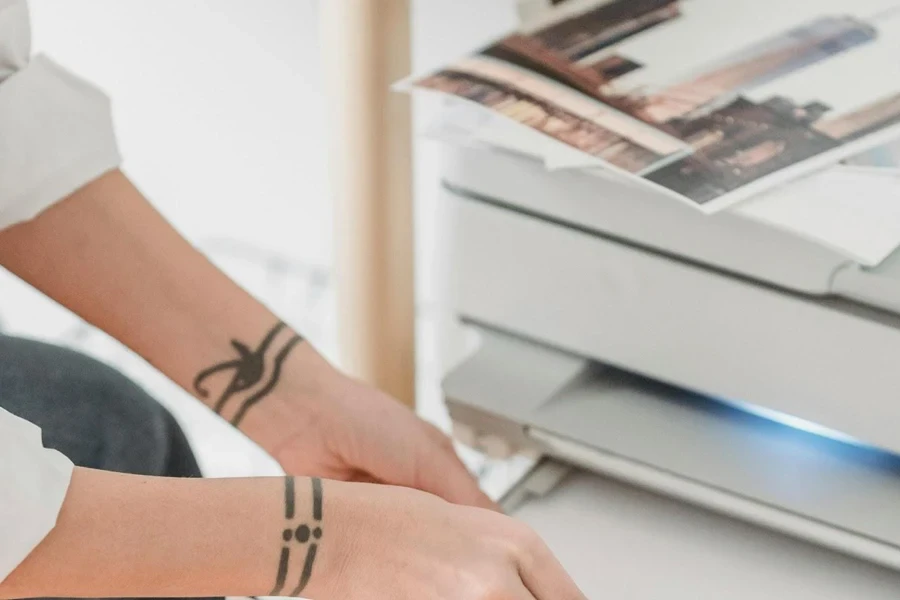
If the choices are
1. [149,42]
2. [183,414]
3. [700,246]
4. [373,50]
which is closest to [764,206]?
[700,246]

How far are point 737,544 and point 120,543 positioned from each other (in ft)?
1.07

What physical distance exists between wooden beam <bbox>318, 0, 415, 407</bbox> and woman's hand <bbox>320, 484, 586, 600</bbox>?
271mm

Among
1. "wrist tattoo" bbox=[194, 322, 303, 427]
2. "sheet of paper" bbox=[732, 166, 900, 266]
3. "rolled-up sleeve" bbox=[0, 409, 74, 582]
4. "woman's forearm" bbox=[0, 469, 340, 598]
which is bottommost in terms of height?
"wrist tattoo" bbox=[194, 322, 303, 427]

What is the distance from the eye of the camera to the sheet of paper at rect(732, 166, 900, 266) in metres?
0.53

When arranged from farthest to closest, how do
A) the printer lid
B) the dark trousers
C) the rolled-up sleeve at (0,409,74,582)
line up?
the dark trousers, the printer lid, the rolled-up sleeve at (0,409,74,582)

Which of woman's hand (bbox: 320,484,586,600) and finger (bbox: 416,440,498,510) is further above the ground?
woman's hand (bbox: 320,484,586,600)

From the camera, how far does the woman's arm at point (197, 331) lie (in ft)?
2.15

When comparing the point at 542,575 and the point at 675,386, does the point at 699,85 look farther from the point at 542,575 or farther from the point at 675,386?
the point at 542,575

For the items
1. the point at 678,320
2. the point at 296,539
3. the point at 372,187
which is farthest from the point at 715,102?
the point at 296,539

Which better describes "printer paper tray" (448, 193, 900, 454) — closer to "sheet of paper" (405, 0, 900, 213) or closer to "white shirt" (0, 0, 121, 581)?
"sheet of paper" (405, 0, 900, 213)

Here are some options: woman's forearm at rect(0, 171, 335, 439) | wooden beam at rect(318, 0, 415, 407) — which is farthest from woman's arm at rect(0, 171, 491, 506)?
wooden beam at rect(318, 0, 415, 407)

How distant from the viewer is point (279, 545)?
492 millimetres

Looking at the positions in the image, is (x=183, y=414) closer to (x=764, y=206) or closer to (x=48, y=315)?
(x=48, y=315)

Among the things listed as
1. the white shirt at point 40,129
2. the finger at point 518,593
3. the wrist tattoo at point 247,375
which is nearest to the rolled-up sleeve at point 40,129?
the white shirt at point 40,129
